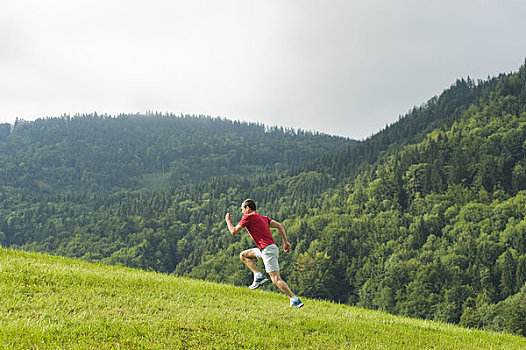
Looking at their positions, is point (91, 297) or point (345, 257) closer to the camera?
point (91, 297)

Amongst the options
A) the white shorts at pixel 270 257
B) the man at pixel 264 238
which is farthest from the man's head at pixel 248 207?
the white shorts at pixel 270 257

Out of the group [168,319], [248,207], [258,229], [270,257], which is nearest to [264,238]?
[258,229]

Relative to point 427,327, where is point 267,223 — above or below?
above

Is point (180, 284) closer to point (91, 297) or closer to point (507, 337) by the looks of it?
point (91, 297)

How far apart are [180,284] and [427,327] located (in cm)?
855

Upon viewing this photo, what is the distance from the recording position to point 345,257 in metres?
161

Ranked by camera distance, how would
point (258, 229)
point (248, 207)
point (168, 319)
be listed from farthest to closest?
point (248, 207) → point (258, 229) → point (168, 319)

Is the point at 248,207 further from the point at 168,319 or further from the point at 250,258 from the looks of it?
the point at 168,319

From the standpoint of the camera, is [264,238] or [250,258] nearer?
[264,238]

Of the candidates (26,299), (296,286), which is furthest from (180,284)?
(296,286)

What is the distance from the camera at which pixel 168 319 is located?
11531mm

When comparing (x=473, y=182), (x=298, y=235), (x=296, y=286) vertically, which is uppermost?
(x=473, y=182)

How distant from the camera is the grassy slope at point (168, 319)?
1020cm

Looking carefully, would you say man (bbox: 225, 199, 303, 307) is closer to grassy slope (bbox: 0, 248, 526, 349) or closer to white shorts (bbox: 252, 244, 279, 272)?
white shorts (bbox: 252, 244, 279, 272)
